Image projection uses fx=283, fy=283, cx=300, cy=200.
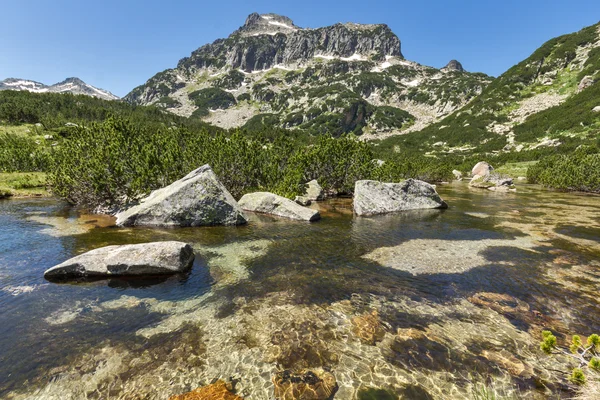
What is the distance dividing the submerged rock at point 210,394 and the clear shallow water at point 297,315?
0.28 metres

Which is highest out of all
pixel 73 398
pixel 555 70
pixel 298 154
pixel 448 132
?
pixel 555 70

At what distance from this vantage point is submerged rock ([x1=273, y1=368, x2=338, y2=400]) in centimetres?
732

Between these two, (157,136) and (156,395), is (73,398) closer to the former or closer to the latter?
(156,395)

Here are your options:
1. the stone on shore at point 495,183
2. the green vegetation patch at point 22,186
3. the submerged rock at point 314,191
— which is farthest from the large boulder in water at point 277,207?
the stone on shore at point 495,183

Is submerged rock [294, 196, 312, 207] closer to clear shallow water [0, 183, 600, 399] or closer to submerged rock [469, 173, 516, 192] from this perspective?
clear shallow water [0, 183, 600, 399]

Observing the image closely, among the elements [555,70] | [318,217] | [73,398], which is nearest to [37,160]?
[318,217]

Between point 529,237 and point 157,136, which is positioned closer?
point 529,237

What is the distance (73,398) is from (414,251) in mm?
18132

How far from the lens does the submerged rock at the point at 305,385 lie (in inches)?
288

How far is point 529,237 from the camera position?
22.7 meters

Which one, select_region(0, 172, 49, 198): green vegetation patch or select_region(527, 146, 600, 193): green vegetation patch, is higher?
select_region(527, 146, 600, 193): green vegetation patch

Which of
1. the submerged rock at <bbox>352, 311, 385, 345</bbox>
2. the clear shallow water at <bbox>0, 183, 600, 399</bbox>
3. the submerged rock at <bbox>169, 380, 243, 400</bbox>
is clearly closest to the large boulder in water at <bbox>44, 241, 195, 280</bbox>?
the clear shallow water at <bbox>0, 183, 600, 399</bbox>

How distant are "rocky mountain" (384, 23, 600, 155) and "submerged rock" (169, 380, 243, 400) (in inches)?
5577

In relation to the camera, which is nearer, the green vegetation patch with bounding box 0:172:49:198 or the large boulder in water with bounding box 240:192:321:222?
the large boulder in water with bounding box 240:192:321:222
